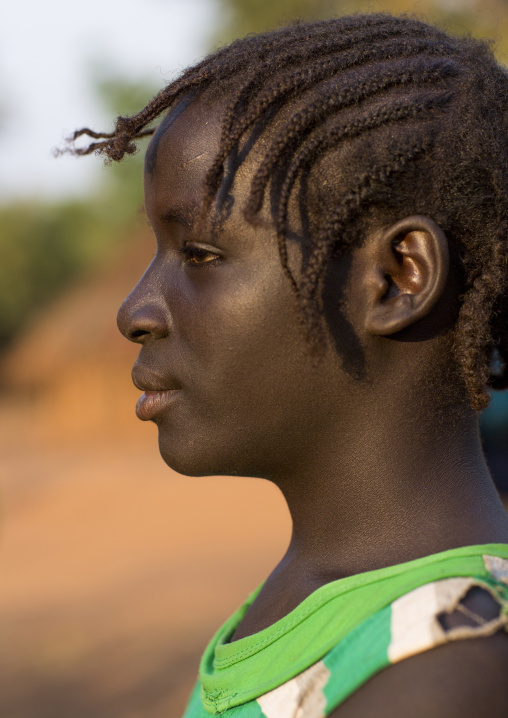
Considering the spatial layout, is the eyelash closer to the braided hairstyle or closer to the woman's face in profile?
the woman's face in profile

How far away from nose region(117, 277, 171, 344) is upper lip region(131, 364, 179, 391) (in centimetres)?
7

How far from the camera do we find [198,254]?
179 cm

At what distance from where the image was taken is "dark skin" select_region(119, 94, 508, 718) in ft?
5.50

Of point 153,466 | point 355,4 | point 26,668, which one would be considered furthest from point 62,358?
point 26,668

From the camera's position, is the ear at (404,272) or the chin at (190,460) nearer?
the ear at (404,272)

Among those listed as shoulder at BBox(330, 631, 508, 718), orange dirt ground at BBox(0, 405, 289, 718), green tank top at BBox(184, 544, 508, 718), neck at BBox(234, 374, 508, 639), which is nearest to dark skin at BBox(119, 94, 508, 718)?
neck at BBox(234, 374, 508, 639)

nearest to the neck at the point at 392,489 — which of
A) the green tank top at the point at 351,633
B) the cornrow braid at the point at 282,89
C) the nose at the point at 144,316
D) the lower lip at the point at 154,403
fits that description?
the green tank top at the point at 351,633

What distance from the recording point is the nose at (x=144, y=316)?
72.5 inches

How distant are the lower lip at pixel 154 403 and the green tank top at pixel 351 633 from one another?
522 millimetres

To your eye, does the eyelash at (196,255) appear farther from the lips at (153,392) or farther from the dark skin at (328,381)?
the lips at (153,392)

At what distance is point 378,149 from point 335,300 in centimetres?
31

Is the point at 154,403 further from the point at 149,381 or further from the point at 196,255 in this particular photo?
the point at 196,255

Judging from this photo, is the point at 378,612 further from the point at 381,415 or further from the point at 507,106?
the point at 507,106

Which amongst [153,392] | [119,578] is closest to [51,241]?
[119,578]
